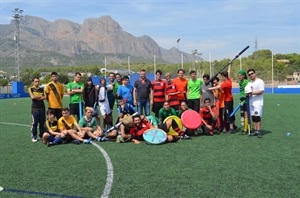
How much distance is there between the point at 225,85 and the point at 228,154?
3301mm

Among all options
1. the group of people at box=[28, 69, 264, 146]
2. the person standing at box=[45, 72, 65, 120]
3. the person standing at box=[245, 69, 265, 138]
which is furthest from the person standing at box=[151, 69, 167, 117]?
the person standing at box=[45, 72, 65, 120]

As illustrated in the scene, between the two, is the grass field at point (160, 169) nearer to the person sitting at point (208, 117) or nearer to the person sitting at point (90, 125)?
the person sitting at point (90, 125)

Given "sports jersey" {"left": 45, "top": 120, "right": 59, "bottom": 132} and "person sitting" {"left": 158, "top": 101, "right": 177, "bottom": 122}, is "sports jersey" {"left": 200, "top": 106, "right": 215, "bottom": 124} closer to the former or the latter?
"person sitting" {"left": 158, "top": 101, "right": 177, "bottom": 122}

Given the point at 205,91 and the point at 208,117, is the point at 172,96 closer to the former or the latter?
the point at 205,91

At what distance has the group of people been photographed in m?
9.91

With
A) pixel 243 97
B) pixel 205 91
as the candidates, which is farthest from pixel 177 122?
pixel 243 97

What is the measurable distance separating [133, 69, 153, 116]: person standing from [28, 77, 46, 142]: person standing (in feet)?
8.30

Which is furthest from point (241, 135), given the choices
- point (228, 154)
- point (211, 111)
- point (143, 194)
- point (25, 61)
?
point (25, 61)

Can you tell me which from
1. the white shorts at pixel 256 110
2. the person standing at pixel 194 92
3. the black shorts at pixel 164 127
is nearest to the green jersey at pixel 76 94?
the black shorts at pixel 164 127

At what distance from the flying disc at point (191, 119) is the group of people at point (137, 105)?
8.3 inches

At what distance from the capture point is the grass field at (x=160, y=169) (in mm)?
5543

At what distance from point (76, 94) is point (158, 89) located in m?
2.25

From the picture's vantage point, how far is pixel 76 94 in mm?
10828

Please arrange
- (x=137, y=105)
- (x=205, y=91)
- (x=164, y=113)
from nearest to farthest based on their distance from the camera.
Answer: (x=164, y=113), (x=137, y=105), (x=205, y=91)
